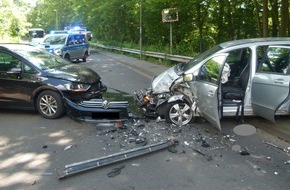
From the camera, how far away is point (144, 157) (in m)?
5.18

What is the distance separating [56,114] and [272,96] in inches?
171

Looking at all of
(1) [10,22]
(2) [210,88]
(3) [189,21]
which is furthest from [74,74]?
(1) [10,22]

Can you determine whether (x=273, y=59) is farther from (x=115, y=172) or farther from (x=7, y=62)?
(x=7, y=62)

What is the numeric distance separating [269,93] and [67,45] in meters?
15.9

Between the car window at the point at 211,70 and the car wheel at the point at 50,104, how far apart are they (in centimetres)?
300

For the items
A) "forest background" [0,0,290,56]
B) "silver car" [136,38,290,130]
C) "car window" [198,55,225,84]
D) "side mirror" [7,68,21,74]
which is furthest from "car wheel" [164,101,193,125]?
"forest background" [0,0,290,56]

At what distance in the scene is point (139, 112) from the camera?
7.31m

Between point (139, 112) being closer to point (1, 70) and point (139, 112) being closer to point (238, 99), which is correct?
point (238, 99)

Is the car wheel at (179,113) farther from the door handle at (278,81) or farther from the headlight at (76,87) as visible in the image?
the headlight at (76,87)

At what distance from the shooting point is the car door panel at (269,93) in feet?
19.4

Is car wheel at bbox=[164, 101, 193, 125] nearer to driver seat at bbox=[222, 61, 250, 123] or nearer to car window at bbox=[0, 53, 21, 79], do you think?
driver seat at bbox=[222, 61, 250, 123]

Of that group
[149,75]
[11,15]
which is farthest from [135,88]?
[11,15]

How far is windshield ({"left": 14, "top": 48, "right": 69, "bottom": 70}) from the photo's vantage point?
7.83 meters

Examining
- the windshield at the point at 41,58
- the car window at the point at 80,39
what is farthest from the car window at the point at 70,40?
the windshield at the point at 41,58
